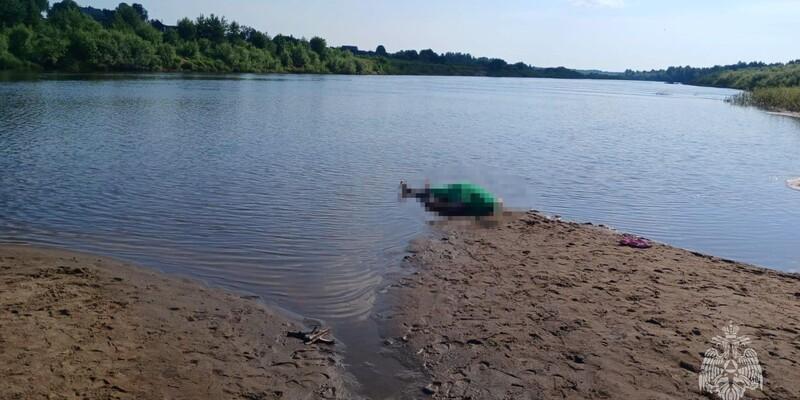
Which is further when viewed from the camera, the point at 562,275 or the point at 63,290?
the point at 562,275

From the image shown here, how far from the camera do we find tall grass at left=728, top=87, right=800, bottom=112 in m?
62.7

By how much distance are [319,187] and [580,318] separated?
10824 mm

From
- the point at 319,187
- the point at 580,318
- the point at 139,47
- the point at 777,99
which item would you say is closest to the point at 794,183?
the point at 319,187

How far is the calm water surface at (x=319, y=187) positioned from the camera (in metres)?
11.9

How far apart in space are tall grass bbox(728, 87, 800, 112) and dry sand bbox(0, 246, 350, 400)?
68.1 meters

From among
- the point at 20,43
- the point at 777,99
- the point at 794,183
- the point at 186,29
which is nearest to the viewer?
the point at 794,183

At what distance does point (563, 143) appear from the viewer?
3192 centimetres

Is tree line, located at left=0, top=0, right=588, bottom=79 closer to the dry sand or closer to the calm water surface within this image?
the calm water surface

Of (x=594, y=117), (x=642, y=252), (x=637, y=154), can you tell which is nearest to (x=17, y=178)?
(x=642, y=252)

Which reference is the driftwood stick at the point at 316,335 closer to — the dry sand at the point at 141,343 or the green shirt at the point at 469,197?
the dry sand at the point at 141,343

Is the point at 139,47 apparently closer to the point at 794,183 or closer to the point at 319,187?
the point at 319,187

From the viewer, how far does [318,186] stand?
18.4m

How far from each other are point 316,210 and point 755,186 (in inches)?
646

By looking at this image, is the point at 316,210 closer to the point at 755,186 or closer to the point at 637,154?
the point at 755,186
